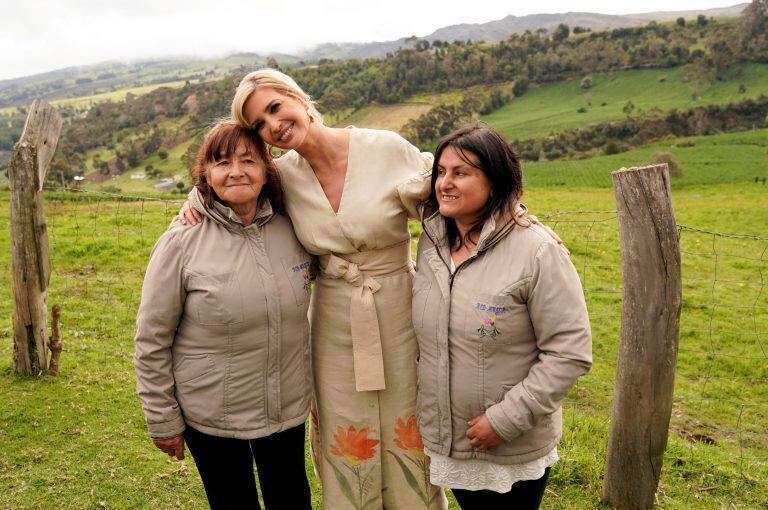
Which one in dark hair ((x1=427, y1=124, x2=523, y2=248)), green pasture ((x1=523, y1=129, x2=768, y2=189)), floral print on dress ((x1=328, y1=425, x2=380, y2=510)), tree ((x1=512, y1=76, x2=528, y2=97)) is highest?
tree ((x1=512, y1=76, x2=528, y2=97))

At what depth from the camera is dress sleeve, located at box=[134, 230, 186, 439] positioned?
2361 mm

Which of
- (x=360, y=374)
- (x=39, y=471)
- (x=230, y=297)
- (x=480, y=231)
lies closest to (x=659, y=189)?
(x=480, y=231)

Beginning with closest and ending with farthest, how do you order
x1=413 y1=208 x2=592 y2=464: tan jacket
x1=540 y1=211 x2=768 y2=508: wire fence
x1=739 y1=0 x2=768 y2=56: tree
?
x1=413 y1=208 x2=592 y2=464: tan jacket, x1=540 y1=211 x2=768 y2=508: wire fence, x1=739 y1=0 x2=768 y2=56: tree

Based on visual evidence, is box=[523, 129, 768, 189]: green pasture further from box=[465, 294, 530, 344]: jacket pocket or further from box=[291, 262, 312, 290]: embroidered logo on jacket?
box=[465, 294, 530, 344]: jacket pocket

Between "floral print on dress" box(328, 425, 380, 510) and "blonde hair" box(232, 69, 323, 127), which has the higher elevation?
"blonde hair" box(232, 69, 323, 127)

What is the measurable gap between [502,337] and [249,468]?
1440 millimetres

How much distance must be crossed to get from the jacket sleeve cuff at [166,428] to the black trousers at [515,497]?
135 cm

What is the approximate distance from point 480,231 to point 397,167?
2.07 ft

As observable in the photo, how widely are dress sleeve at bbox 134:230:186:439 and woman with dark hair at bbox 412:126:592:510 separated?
1040 mm

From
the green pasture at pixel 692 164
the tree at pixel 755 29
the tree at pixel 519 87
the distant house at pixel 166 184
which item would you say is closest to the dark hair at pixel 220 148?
the green pasture at pixel 692 164

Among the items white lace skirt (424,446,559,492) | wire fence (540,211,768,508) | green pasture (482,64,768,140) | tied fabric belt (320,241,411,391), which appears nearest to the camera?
white lace skirt (424,446,559,492)

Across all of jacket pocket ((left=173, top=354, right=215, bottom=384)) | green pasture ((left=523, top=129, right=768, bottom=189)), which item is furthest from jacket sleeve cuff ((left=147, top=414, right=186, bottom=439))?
green pasture ((left=523, top=129, right=768, bottom=189))

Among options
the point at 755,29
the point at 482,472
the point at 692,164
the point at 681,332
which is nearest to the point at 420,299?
the point at 482,472

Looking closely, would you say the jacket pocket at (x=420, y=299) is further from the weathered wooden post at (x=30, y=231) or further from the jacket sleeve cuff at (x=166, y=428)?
the weathered wooden post at (x=30, y=231)
